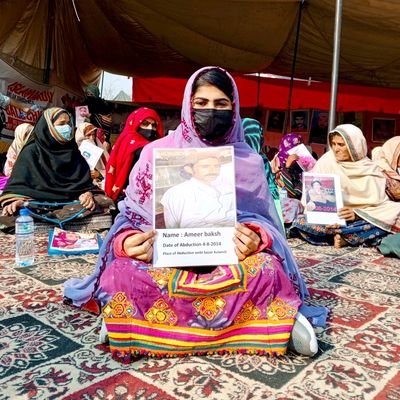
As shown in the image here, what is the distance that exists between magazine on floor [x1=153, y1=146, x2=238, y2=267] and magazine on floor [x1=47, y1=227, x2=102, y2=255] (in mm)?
1736

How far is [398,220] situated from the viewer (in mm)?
3775

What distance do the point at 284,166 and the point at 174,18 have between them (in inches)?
161

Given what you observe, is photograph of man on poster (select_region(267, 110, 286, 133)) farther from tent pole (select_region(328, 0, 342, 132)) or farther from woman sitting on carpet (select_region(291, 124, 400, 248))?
woman sitting on carpet (select_region(291, 124, 400, 248))

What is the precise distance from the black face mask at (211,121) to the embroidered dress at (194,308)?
1.75 feet

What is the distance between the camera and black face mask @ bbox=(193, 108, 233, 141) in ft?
5.66

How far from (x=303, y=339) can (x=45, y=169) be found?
3.16 metres

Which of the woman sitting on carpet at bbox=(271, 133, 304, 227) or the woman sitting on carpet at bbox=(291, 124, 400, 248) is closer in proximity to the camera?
the woman sitting on carpet at bbox=(291, 124, 400, 248)

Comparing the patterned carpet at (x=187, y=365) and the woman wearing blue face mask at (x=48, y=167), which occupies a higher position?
the woman wearing blue face mask at (x=48, y=167)

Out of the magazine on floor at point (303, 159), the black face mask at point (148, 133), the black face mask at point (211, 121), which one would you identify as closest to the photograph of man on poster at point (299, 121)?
the magazine on floor at point (303, 159)

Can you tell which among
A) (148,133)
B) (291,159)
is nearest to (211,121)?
(148,133)

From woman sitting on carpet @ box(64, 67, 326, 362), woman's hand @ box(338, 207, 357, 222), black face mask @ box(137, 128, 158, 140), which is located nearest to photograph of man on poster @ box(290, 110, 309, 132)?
black face mask @ box(137, 128, 158, 140)

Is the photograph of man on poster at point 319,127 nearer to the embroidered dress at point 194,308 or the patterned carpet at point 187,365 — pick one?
the patterned carpet at point 187,365

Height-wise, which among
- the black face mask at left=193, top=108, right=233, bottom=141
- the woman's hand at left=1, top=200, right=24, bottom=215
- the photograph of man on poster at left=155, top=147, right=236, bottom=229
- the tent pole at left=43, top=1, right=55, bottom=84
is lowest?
the woman's hand at left=1, top=200, right=24, bottom=215

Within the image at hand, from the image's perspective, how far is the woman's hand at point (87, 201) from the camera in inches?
158
